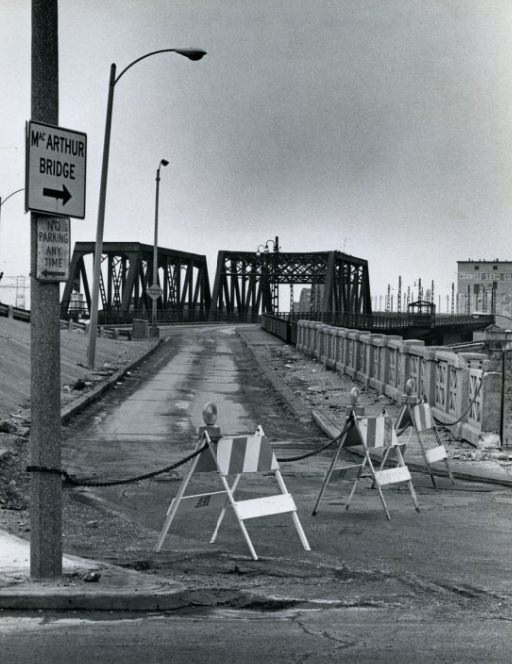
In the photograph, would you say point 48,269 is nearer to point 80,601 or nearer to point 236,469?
point 80,601

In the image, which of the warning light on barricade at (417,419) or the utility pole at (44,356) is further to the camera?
the warning light on barricade at (417,419)

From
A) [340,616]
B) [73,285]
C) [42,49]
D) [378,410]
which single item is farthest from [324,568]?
[73,285]

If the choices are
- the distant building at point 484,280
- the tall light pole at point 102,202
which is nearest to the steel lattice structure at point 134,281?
the tall light pole at point 102,202

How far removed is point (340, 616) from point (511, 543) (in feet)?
10.1

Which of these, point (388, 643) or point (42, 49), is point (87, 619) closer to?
point (388, 643)

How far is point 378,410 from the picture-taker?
20922mm

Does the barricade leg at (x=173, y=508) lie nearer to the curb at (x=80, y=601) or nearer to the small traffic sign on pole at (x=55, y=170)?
the curb at (x=80, y=601)

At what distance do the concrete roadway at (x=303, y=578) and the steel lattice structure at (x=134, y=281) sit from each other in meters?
57.5

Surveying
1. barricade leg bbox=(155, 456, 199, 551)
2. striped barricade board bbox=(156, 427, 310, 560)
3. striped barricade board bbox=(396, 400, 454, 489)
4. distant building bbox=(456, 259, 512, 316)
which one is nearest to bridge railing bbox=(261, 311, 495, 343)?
striped barricade board bbox=(396, 400, 454, 489)

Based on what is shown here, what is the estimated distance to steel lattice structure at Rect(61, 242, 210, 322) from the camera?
264 ft

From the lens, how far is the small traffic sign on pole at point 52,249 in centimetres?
700

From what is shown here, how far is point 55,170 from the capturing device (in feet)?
23.0

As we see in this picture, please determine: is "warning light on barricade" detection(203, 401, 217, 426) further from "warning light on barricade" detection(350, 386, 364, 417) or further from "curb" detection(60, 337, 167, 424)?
"curb" detection(60, 337, 167, 424)

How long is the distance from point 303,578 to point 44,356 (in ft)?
8.31
